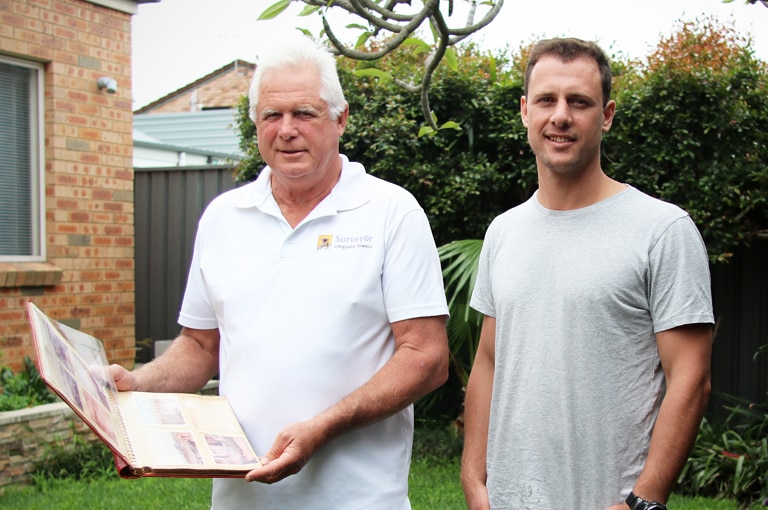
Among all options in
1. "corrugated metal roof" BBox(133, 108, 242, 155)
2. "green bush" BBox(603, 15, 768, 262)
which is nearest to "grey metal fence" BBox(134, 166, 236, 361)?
"green bush" BBox(603, 15, 768, 262)

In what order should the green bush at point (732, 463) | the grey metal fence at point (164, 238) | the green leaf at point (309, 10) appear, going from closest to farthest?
the green leaf at point (309, 10) → the green bush at point (732, 463) → the grey metal fence at point (164, 238)

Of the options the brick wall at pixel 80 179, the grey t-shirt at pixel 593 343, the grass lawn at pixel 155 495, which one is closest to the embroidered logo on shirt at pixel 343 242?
the grey t-shirt at pixel 593 343

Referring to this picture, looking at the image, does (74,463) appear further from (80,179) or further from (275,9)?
(275,9)

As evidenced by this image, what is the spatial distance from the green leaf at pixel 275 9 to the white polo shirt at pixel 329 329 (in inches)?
21.9

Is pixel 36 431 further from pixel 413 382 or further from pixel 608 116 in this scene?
pixel 608 116

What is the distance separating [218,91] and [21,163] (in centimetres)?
2074

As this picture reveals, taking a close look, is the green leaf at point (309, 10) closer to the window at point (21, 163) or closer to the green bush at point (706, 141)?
the green bush at point (706, 141)

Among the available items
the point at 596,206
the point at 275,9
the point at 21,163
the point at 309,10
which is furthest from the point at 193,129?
the point at 596,206

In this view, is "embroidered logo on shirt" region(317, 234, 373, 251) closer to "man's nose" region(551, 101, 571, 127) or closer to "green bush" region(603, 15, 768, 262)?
"man's nose" region(551, 101, 571, 127)

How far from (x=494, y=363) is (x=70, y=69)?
6.53m

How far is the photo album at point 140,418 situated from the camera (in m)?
2.00

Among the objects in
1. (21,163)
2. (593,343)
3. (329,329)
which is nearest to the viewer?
(593,343)

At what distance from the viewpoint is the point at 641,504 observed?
6.80 feet

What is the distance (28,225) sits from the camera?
7.92 meters
